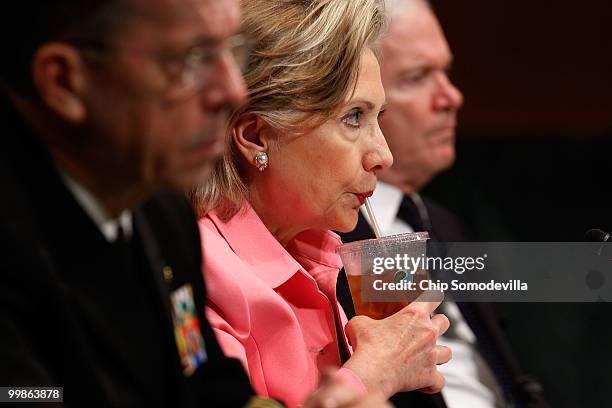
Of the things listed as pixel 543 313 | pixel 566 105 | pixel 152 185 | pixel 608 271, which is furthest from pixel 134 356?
pixel 566 105

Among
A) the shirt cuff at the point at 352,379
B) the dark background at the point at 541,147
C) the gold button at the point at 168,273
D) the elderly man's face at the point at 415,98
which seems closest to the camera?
the gold button at the point at 168,273

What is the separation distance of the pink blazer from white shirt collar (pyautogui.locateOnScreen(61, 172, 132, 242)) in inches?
15.8

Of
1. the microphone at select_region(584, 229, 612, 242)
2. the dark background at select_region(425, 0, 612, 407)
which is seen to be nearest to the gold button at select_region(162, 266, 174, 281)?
the microphone at select_region(584, 229, 612, 242)

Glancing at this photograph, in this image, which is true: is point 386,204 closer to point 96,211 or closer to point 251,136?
point 251,136

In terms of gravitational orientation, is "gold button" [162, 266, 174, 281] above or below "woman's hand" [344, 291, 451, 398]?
above

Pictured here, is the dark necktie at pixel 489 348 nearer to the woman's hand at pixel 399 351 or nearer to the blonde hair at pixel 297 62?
the woman's hand at pixel 399 351

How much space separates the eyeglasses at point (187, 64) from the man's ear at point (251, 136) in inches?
24.1

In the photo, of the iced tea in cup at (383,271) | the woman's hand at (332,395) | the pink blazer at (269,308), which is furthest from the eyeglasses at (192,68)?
the iced tea in cup at (383,271)

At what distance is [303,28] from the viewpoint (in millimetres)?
1857

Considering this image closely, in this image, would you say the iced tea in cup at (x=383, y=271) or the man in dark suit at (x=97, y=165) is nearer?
the man in dark suit at (x=97, y=165)

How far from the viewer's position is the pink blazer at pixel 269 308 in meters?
1.75

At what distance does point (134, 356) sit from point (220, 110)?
324 mm

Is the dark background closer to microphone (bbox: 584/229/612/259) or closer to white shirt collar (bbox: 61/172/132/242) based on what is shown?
microphone (bbox: 584/229/612/259)

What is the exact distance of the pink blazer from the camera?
1750 millimetres
